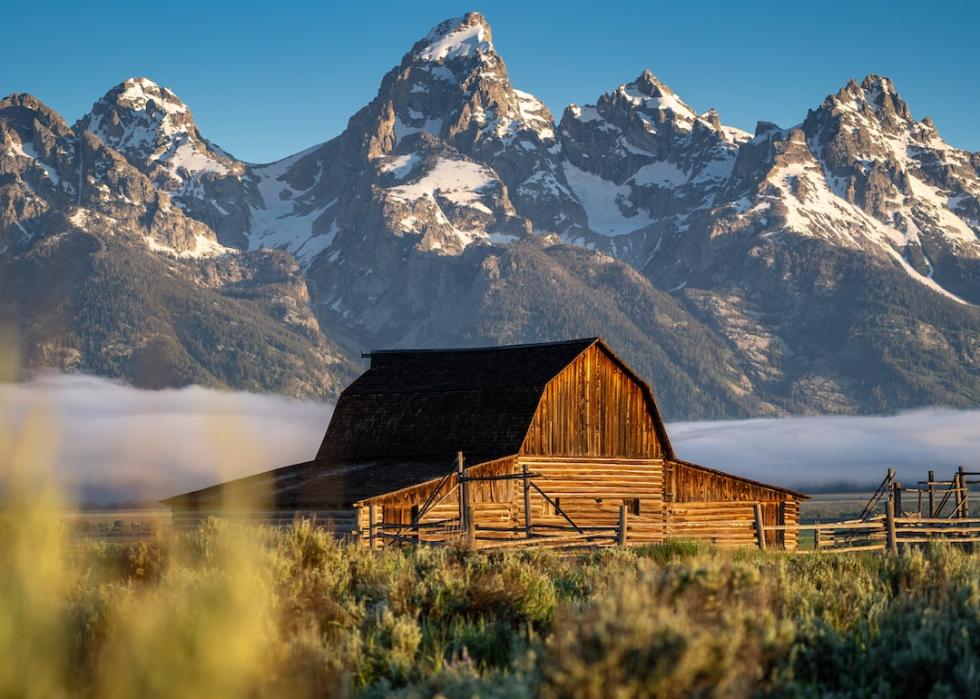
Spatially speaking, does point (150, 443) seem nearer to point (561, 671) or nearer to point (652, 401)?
point (561, 671)

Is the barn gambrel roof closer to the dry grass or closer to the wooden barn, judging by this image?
the wooden barn

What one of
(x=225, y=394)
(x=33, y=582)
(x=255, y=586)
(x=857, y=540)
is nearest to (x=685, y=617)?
(x=225, y=394)

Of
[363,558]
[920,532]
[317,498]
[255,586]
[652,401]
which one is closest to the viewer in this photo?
[255,586]

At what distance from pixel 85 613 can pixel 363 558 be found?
4670mm

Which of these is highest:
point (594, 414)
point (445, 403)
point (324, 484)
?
point (445, 403)

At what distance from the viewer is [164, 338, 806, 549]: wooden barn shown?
35562 millimetres

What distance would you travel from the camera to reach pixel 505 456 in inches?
1478

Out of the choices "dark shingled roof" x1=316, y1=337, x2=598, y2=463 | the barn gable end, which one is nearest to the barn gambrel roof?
"dark shingled roof" x1=316, y1=337, x2=598, y2=463

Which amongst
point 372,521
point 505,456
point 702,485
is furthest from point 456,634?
point 702,485

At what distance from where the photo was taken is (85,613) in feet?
36.8

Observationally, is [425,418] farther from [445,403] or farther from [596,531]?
[596,531]

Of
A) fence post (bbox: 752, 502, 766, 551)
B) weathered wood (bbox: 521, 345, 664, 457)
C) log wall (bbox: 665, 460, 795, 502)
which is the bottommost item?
fence post (bbox: 752, 502, 766, 551)

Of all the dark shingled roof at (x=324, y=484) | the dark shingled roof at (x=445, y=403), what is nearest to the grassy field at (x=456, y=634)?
the dark shingled roof at (x=324, y=484)

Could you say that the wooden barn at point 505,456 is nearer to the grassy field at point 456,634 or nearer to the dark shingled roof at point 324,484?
the dark shingled roof at point 324,484
